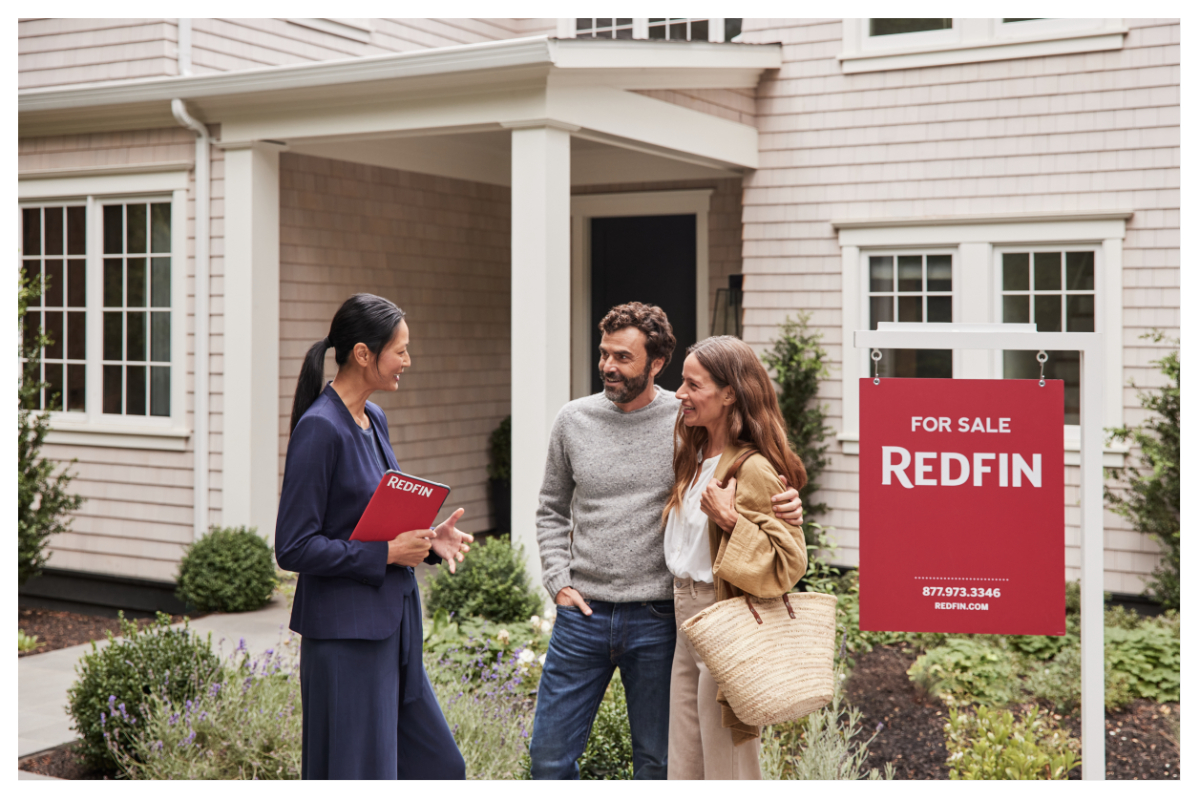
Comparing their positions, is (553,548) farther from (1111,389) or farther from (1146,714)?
(1111,389)

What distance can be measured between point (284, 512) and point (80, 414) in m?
6.41

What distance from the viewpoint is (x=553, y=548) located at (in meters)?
3.29

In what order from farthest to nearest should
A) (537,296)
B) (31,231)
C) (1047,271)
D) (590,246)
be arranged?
(590,246), (31,231), (1047,271), (537,296)

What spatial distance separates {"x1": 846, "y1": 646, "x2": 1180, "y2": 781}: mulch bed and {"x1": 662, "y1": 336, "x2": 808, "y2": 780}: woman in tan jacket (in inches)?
71.7

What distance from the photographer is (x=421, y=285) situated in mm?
9336

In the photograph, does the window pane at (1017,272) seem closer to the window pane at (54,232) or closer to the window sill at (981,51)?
the window sill at (981,51)

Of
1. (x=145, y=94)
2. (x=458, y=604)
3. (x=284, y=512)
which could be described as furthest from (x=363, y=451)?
A: (x=145, y=94)

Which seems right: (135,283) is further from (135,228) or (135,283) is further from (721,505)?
(721,505)

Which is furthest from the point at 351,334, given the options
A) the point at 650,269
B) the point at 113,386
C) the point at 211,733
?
the point at 650,269

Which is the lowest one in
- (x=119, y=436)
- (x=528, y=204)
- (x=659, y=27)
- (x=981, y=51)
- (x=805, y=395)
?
(x=119, y=436)

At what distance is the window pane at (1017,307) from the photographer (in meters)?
7.72

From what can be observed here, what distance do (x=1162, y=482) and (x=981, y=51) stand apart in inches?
127

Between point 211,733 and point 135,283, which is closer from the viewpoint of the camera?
point 211,733

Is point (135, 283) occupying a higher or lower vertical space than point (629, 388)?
higher
